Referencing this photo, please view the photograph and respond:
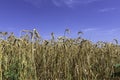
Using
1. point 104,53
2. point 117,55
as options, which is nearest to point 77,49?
point 104,53

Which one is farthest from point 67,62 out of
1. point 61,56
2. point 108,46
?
point 108,46

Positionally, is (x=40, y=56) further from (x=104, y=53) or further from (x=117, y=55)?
(x=117, y=55)

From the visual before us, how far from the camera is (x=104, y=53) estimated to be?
7918mm

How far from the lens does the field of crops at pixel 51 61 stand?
20.5ft

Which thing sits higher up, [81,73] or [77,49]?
[77,49]

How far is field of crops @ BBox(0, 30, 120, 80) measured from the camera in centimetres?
623

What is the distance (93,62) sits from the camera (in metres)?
7.64

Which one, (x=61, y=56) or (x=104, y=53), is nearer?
(x=61, y=56)

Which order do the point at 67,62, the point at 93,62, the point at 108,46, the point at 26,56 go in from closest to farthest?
the point at 26,56 → the point at 67,62 → the point at 93,62 → the point at 108,46

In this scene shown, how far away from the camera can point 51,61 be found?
267 inches

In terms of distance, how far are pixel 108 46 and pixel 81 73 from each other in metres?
2.18

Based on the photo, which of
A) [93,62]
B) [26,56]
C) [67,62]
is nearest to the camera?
[26,56]

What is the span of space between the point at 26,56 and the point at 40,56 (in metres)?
0.85

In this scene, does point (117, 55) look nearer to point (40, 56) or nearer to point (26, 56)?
point (40, 56)
